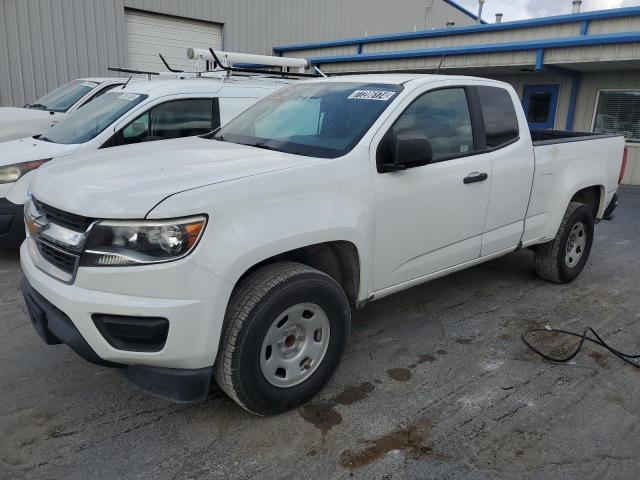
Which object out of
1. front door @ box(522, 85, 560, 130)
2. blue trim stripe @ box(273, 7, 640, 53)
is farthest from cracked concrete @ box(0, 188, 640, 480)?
front door @ box(522, 85, 560, 130)

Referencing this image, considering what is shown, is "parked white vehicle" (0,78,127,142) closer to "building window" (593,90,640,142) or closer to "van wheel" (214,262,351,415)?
"van wheel" (214,262,351,415)

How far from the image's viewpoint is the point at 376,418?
2.99 metres

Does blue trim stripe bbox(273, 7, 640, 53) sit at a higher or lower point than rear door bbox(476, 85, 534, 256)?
higher

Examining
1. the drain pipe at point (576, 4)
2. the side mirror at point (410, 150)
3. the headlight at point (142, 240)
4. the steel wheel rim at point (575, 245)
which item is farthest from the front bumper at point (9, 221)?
the drain pipe at point (576, 4)

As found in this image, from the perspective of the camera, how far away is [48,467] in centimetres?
253

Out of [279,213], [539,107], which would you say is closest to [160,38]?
[539,107]

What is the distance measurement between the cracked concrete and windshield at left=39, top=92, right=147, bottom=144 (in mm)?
2265

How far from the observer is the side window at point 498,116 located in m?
4.21

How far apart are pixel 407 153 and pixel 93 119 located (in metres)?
4.21

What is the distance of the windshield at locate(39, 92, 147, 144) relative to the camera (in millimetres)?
5812

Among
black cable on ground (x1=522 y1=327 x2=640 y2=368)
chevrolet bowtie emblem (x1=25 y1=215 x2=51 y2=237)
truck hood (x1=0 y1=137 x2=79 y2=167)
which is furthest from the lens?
truck hood (x1=0 y1=137 x2=79 y2=167)

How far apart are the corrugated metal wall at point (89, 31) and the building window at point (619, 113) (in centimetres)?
1001

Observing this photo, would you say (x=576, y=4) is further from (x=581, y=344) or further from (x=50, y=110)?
(x=581, y=344)

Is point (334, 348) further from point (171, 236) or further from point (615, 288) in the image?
point (615, 288)
